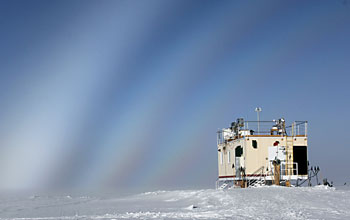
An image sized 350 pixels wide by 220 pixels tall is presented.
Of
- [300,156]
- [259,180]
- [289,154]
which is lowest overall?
[259,180]

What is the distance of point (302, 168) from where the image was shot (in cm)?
3569

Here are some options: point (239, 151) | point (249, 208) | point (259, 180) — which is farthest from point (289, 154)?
point (249, 208)

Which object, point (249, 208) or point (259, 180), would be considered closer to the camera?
point (249, 208)

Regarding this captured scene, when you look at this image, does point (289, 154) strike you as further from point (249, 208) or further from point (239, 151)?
point (249, 208)

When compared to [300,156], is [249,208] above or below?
below

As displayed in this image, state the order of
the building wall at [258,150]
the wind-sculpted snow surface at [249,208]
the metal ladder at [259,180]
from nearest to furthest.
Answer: the wind-sculpted snow surface at [249,208] → the metal ladder at [259,180] → the building wall at [258,150]

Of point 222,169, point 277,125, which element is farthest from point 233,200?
point 222,169

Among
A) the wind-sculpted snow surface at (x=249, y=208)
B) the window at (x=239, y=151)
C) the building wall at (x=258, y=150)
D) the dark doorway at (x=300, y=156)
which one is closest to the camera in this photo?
the wind-sculpted snow surface at (x=249, y=208)

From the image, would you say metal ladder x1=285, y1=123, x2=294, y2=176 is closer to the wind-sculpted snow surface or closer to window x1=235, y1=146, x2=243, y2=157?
window x1=235, y1=146, x2=243, y2=157

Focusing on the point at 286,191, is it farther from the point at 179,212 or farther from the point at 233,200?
the point at 179,212

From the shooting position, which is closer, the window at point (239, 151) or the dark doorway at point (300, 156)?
the dark doorway at point (300, 156)

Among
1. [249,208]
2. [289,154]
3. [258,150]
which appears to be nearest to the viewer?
[249,208]

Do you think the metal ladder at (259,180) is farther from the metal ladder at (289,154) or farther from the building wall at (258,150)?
the metal ladder at (289,154)

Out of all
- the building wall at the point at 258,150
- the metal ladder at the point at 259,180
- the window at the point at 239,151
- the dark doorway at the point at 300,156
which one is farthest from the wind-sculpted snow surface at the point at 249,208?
the window at the point at 239,151
